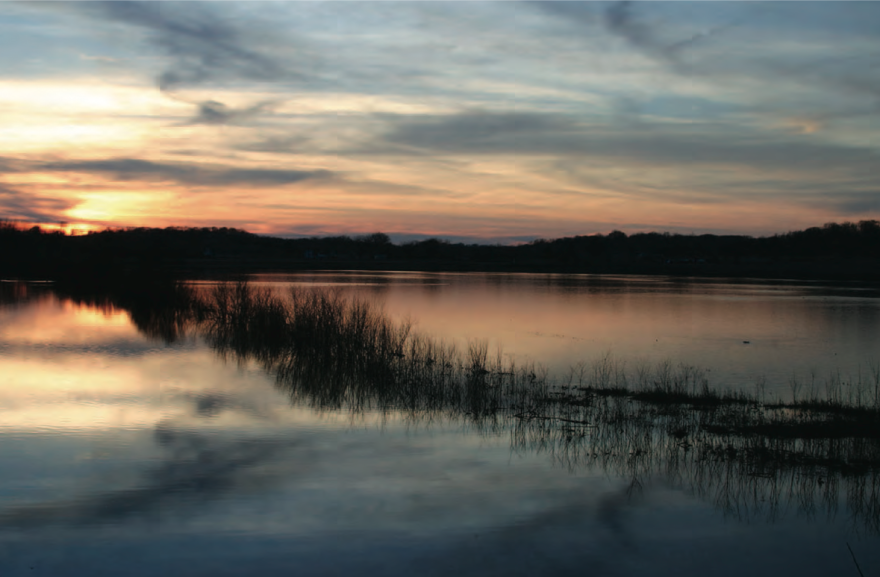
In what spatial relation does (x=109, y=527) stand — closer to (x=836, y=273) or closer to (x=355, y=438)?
(x=355, y=438)

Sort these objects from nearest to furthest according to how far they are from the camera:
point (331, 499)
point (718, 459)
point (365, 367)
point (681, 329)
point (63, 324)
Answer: point (331, 499)
point (718, 459)
point (365, 367)
point (63, 324)
point (681, 329)

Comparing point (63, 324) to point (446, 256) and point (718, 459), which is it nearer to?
point (718, 459)

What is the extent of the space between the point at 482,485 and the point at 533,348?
34.2ft

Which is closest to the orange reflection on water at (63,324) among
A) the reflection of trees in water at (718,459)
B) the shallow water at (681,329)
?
the shallow water at (681,329)

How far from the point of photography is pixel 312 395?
443 inches

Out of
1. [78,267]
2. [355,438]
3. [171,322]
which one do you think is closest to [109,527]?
[355,438]

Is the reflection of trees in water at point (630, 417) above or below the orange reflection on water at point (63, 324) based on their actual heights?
below

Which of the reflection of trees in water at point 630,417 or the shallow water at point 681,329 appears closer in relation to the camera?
the reflection of trees in water at point 630,417

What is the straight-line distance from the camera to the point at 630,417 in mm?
9445

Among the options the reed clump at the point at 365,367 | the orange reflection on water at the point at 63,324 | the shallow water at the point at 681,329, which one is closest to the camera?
the reed clump at the point at 365,367

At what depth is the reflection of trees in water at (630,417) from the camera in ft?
22.9

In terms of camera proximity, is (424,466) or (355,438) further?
(355,438)

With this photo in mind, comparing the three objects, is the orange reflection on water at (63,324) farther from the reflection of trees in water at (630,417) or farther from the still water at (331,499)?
the still water at (331,499)

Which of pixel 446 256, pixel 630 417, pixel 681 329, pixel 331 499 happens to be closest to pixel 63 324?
pixel 331 499
